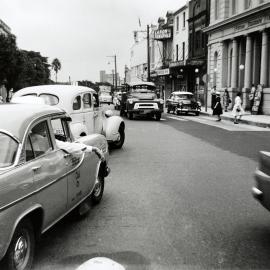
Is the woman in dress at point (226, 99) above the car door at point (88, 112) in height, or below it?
below

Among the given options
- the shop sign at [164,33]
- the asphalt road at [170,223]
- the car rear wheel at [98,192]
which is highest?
the shop sign at [164,33]

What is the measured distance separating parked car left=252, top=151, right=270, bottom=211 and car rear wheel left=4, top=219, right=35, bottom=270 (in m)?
2.53

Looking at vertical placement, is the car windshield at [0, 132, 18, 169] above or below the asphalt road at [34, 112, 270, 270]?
above

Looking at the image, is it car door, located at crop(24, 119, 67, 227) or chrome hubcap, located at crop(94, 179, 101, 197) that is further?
chrome hubcap, located at crop(94, 179, 101, 197)

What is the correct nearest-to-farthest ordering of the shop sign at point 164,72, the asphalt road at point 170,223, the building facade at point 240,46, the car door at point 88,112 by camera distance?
the asphalt road at point 170,223 < the car door at point 88,112 < the building facade at point 240,46 < the shop sign at point 164,72

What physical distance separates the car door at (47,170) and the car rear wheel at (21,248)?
305 millimetres

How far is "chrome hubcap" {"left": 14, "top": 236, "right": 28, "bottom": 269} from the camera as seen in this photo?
4134 millimetres

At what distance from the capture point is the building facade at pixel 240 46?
31109 mm

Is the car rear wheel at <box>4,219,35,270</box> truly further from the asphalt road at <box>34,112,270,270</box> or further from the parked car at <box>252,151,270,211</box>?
the parked car at <box>252,151,270,211</box>

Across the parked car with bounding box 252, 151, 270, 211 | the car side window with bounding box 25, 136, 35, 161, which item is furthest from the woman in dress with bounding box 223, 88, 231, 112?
the car side window with bounding box 25, 136, 35, 161

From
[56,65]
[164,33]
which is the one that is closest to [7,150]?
[164,33]

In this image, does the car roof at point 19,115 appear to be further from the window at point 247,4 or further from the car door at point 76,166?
the window at point 247,4

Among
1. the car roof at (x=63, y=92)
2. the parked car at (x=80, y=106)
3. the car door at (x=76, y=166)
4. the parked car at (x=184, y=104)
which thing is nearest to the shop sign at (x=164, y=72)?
the parked car at (x=184, y=104)

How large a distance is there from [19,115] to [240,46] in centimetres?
3372
